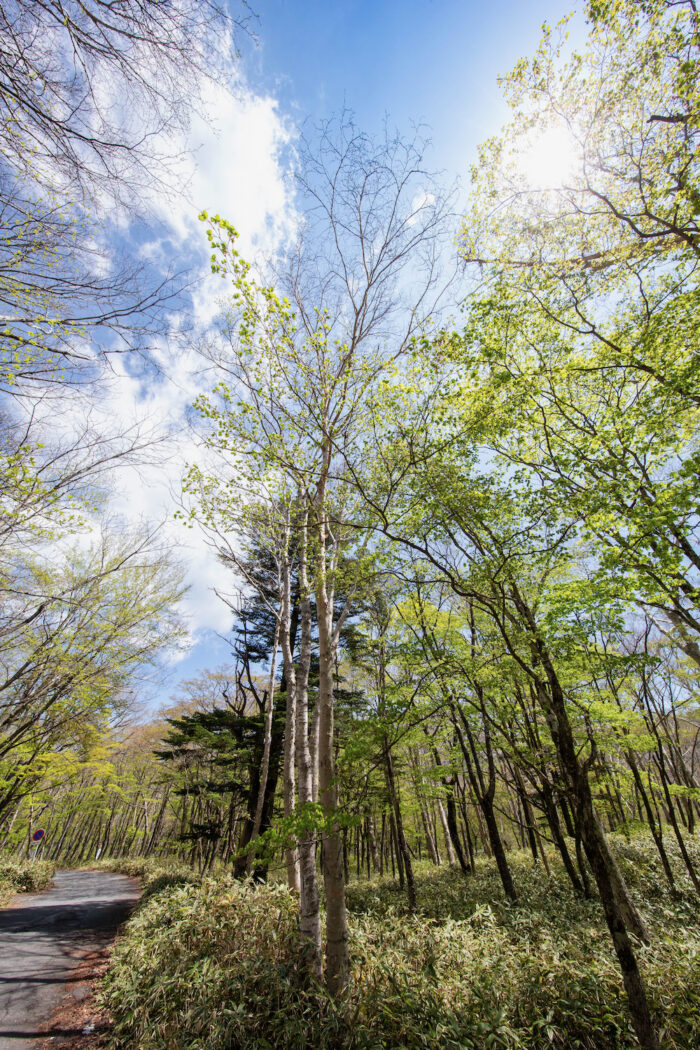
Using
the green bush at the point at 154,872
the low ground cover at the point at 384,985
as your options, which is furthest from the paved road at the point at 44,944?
the low ground cover at the point at 384,985

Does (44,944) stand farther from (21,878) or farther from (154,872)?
(21,878)

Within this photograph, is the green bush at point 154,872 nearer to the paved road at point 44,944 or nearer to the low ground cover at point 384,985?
the paved road at point 44,944

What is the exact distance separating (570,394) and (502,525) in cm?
473

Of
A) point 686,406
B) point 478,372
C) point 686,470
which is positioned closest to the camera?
point 686,470

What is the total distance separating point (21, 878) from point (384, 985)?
15781 millimetres

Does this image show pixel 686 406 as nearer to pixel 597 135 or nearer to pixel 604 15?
pixel 597 135

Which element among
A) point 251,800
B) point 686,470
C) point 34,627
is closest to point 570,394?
point 686,470

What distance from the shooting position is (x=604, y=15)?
5625 millimetres

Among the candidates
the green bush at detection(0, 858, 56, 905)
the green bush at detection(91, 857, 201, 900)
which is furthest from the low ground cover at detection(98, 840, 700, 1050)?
the green bush at detection(0, 858, 56, 905)

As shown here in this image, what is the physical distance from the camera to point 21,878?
1285 cm

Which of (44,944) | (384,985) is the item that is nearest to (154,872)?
(44,944)

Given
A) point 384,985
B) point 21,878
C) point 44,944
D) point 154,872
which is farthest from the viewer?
point 154,872

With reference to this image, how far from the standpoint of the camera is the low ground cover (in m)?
3.66

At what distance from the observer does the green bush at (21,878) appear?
38.0 ft
